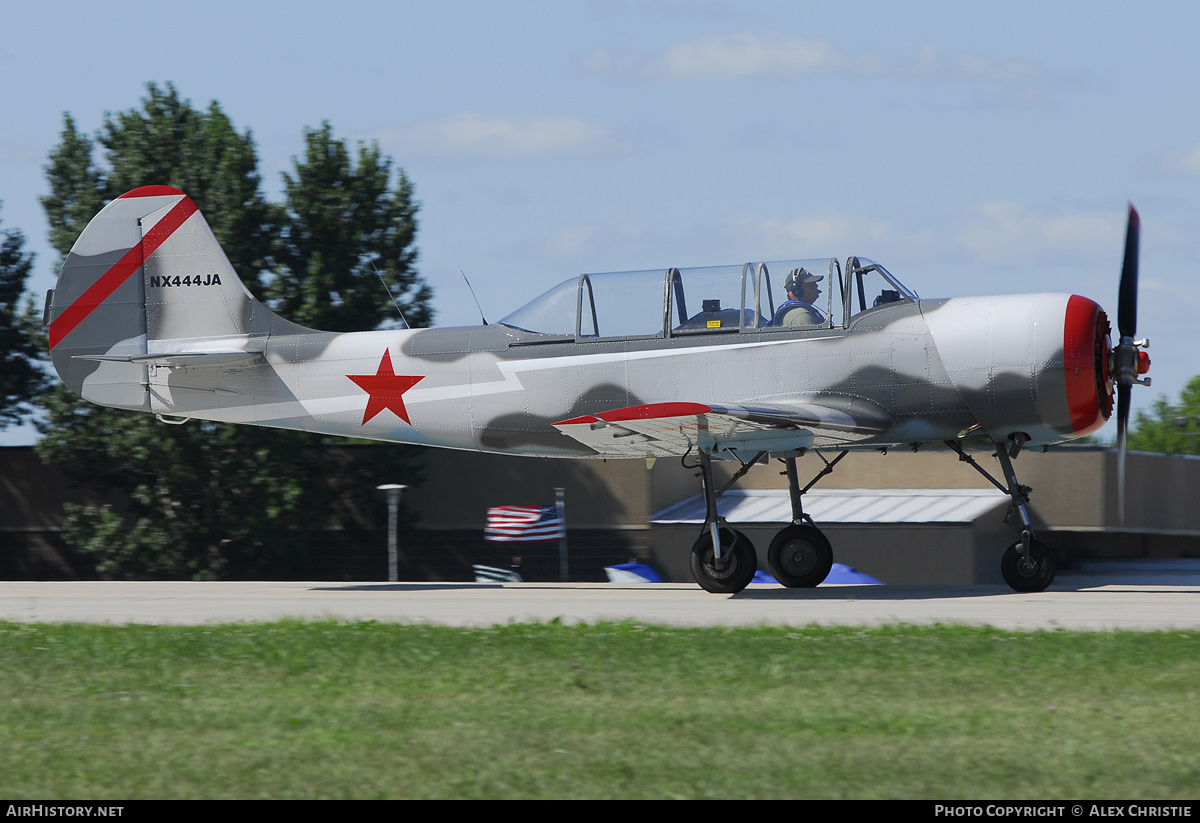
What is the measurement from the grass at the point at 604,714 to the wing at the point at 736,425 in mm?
3097

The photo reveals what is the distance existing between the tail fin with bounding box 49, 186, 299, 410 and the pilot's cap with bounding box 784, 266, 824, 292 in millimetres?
6334

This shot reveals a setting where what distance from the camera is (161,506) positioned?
27594 mm

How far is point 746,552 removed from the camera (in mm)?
14297

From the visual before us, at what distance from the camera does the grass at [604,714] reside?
5652mm

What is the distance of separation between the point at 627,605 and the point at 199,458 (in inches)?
653

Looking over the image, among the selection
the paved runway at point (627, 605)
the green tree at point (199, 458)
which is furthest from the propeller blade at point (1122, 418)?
the green tree at point (199, 458)

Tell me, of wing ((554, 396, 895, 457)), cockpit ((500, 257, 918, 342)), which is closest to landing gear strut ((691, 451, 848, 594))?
wing ((554, 396, 895, 457))


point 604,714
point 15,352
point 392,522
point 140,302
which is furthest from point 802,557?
point 15,352

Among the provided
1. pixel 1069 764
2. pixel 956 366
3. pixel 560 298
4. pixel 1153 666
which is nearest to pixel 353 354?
pixel 560 298

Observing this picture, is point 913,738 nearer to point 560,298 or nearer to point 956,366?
point 956,366

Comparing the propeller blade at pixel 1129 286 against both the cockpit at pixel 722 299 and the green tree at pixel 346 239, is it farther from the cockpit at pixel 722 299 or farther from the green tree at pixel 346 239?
the green tree at pixel 346 239

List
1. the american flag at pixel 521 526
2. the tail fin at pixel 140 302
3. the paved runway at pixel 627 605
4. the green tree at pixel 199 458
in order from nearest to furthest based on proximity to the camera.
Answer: the paved runway at pixel 627 605 → the tail fin at pixel 140 302 → the american flag at pixel 521 526 → the green tree at pixel 199 458

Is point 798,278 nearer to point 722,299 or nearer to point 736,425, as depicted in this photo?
point 722,299

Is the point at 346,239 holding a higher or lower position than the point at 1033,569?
higher
